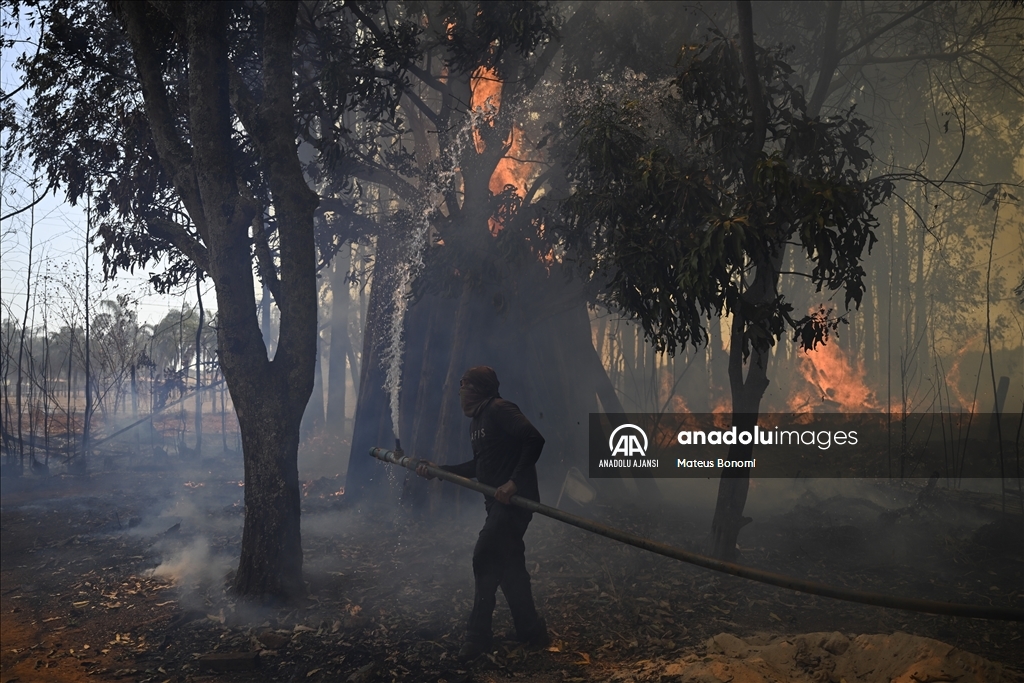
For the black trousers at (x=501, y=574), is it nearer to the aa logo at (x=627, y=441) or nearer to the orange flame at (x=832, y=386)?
the aa logo at (x=627, y=441)

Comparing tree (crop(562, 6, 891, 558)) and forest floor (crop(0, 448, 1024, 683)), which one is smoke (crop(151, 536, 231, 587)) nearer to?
forest floor (crop(0, 448, 1024, 683))

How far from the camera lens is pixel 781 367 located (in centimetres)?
2408

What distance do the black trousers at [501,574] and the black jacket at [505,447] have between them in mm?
210

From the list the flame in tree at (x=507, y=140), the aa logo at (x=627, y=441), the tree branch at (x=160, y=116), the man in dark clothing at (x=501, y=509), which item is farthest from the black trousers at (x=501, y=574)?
the aa logo at (x=627, y=441)

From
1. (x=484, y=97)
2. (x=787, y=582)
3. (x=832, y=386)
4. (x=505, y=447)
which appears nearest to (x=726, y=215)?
(x=505, y=447)

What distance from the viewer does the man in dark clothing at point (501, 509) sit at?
535 cm

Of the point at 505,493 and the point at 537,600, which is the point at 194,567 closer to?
the point at 537,600

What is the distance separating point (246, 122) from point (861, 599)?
6.60 m

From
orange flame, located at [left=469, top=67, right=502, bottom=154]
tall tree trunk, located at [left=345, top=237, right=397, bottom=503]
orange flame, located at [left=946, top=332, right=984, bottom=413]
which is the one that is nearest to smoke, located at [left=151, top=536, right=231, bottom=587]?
tall tree trunk, located at [left=345, top=237, right=397, bottom=503]

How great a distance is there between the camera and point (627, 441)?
1158 cm

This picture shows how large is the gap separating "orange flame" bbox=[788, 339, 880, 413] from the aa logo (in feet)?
30.8

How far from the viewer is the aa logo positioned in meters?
10.9

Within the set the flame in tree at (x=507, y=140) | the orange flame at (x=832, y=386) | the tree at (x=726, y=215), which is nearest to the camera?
the tree at (x=726, y=215)

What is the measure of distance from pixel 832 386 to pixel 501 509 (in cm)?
1901
